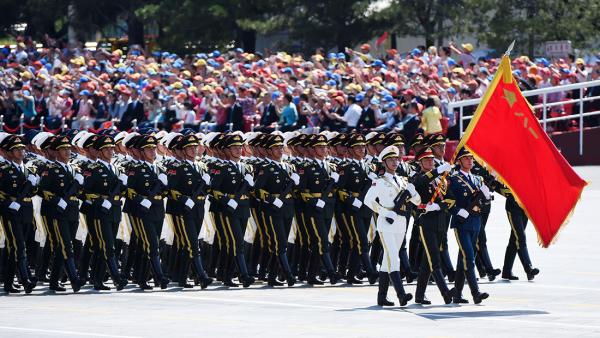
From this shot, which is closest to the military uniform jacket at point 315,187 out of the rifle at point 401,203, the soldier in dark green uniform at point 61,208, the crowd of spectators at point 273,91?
the rifle at point 401,203

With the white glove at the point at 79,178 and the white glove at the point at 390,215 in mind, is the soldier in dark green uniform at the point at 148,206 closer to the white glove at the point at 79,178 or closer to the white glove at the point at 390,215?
the white glove at the point at 79,178

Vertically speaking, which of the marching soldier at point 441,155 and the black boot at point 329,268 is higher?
the marching soldier at point 441,155

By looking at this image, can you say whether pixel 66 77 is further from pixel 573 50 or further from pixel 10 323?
pixel 10 323

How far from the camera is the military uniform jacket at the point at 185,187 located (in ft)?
67.9

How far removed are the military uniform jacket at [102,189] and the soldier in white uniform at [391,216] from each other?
3515 mm

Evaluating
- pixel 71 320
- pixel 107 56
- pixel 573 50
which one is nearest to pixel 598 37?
pixel 573 50

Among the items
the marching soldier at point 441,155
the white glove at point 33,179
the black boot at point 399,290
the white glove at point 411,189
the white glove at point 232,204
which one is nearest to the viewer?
the black boot at point 399,290

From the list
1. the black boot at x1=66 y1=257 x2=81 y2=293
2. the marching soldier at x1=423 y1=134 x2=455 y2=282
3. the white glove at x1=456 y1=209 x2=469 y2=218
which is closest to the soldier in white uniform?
the white glove at x1=456 y1=209 x2=469 y2=218

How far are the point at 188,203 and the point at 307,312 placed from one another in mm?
3202

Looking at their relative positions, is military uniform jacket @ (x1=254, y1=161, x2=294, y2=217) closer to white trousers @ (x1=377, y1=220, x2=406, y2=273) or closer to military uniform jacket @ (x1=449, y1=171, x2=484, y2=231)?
white trousers @ (x1=377, y1=220, x2=406, y2=273)

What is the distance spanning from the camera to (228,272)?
Result: 822 inches

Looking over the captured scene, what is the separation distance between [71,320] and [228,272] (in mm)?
3682

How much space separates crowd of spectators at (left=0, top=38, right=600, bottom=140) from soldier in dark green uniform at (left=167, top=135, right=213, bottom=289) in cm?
934

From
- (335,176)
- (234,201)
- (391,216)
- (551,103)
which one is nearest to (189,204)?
(234,201)
